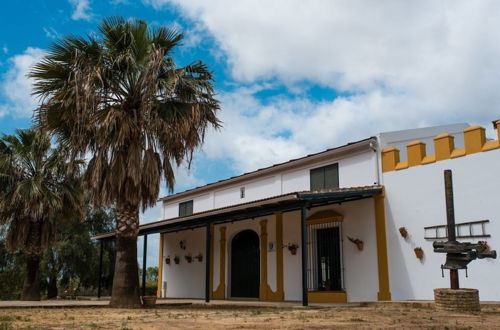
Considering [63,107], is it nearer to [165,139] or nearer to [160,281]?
[165,139]

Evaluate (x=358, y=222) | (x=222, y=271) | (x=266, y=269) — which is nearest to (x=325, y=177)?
(x=358, y=222)

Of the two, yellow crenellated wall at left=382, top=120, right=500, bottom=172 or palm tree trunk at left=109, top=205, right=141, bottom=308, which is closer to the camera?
yellow crenellated wall at left=382, top=120, right=500, bottom=172

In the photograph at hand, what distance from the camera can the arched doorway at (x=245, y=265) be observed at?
2098 centimetres

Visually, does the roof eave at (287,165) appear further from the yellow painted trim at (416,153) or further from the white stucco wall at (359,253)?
the white stucco wall at (359,253)

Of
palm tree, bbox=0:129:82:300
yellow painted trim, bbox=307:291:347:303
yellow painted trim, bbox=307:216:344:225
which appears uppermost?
palm tree, bbox=0:129:82:300

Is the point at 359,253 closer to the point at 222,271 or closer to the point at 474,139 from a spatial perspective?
the point at 474,139

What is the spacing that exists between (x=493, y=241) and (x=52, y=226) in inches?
648

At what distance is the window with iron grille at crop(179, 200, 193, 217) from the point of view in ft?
86.1

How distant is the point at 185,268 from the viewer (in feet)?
82.2

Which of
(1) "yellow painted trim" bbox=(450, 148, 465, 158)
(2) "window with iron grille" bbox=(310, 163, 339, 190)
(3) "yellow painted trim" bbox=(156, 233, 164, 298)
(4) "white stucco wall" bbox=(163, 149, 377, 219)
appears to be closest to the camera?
(1) "yellow painted trim" bbox=(450, 148, 465, 158)

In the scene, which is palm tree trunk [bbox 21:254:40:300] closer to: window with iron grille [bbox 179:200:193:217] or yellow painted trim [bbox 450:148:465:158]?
window with iron grille [bbox 179:200:193:217]

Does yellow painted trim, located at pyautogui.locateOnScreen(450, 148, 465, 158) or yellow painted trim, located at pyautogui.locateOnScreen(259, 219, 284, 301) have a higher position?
yellow painted trim, located at pyautogui.locateOnScreen(450, 148, 465, 158)

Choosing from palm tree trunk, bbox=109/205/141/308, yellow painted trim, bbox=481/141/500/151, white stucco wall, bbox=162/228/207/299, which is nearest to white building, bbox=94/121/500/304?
yellow painted trim, bbox=481/141/500/151

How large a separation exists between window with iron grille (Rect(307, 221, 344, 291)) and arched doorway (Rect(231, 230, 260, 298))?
327 cm
